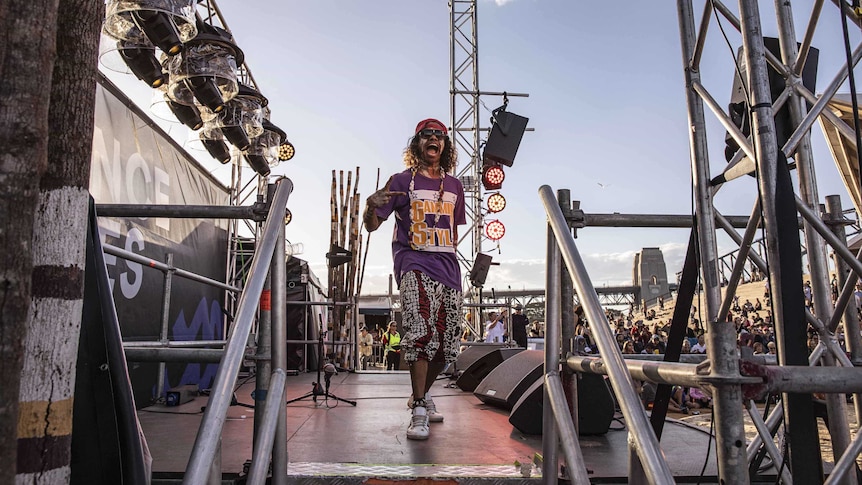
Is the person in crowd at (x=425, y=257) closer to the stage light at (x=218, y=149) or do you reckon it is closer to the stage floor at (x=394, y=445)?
the stage floor at (x=394, y=445)

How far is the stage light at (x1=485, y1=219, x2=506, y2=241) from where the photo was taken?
1156 cm

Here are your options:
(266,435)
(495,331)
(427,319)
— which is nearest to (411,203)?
(427,319)

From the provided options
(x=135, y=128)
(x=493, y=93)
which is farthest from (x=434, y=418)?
(x=493, y=93)

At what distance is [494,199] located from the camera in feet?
37.3

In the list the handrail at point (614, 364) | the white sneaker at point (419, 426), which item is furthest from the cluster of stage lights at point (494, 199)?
the handrail at point (614, 364)

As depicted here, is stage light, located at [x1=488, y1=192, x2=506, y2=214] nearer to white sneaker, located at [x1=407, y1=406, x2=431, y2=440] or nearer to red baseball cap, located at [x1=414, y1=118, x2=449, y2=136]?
red baseball cap, located at [x1=414, y1=118, x2=449, y2=136]

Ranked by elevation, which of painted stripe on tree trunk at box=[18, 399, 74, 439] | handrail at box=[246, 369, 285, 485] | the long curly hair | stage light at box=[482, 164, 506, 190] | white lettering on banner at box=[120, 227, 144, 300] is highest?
stage light at box=[482, 164, 506, 190]

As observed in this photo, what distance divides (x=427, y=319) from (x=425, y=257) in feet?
1.22

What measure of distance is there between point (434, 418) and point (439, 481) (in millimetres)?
1489

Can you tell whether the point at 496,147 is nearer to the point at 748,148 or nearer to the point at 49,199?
the point at 748,148

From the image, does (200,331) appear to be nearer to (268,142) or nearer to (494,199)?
(268,142)

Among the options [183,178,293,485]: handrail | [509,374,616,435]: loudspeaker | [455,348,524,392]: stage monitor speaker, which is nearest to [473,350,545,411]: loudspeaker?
[509,374,616,435]: loudspeaker

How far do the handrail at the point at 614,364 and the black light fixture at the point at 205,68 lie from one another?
526 cm

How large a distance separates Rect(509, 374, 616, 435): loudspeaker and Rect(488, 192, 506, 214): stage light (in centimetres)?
829
